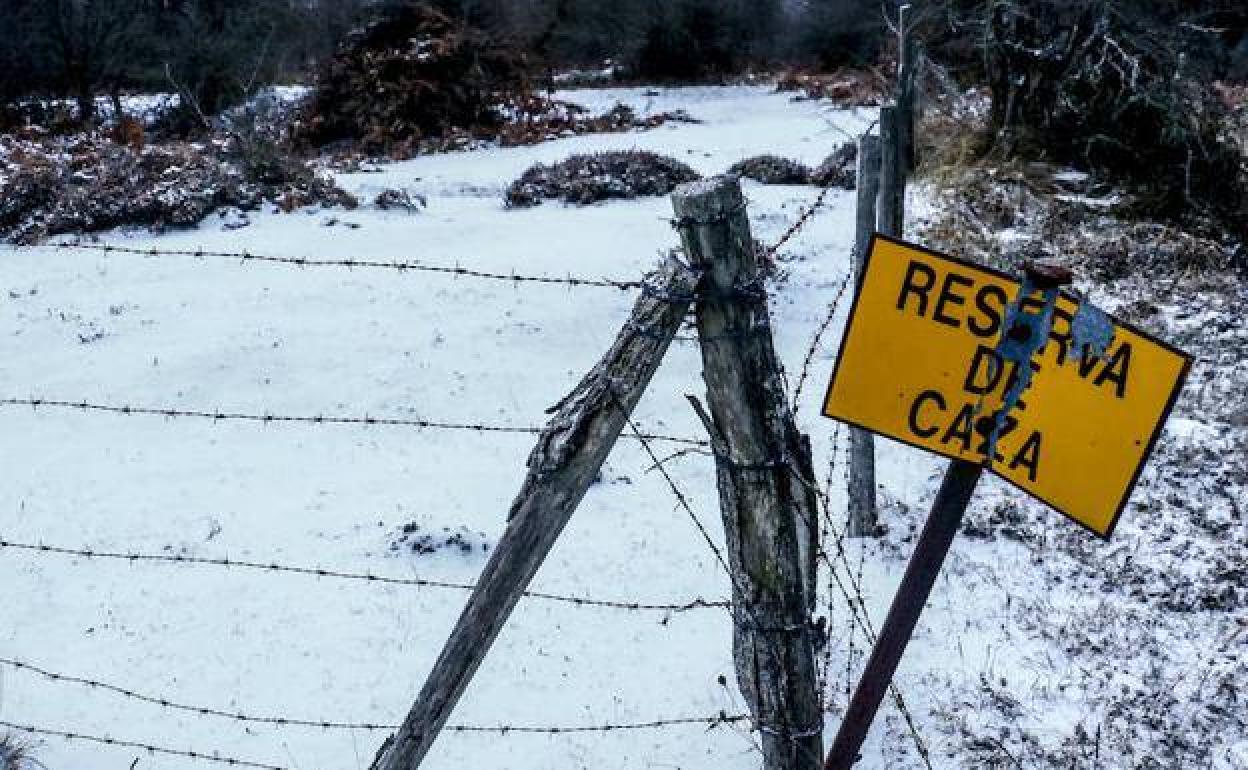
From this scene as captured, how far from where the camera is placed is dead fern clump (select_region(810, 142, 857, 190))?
1146cm

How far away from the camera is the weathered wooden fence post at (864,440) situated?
4.43 meters

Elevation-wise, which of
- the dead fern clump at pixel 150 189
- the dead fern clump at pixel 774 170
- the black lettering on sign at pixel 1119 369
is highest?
the black lettering on sign at pixel 1119 369

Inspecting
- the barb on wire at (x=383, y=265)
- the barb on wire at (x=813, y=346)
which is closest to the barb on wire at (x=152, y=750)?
the barb on wire at (x=383, y=265)

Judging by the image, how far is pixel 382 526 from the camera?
547 cm

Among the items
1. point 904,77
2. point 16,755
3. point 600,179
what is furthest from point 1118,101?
point 16,755

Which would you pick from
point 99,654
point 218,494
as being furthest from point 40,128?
point 99,654

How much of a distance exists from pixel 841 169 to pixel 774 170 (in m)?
0.95

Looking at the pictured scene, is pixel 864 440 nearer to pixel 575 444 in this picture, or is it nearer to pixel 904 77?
pixel 904 77

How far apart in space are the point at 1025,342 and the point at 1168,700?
2736 millimetres

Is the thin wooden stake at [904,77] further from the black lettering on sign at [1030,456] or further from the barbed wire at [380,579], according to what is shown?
the black lettering on sign at [1030,456]

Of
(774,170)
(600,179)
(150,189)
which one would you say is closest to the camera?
(150,189)

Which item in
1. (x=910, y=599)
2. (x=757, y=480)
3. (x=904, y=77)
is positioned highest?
(x=904, y=77)

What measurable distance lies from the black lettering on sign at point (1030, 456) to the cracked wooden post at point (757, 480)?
0.49m

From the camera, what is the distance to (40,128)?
16.0 metres
